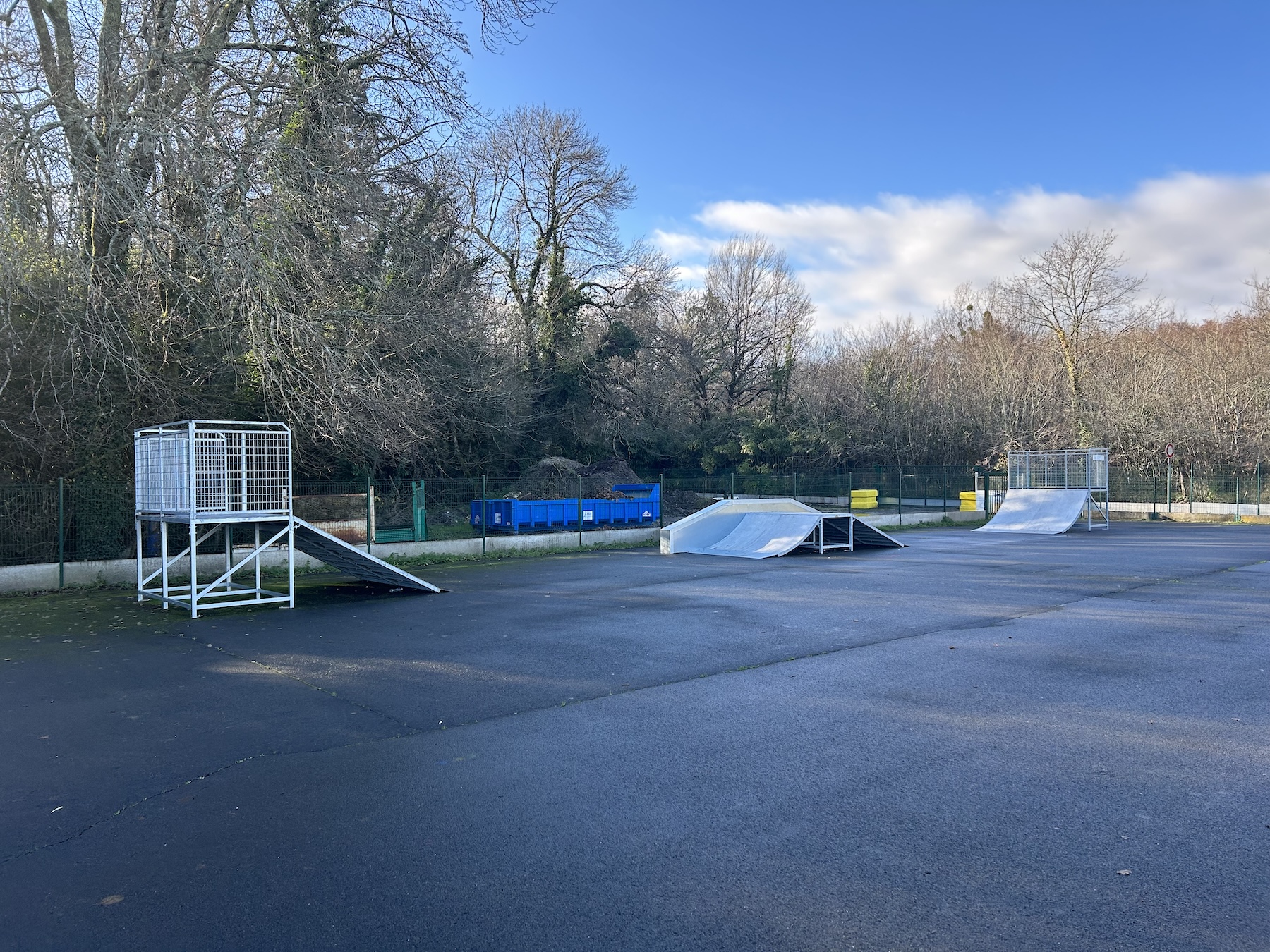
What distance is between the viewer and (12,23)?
46.5ft

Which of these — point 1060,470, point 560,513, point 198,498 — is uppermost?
point 1060,470

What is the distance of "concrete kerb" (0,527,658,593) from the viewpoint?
45.1 ft

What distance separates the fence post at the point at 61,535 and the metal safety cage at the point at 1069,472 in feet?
93.2

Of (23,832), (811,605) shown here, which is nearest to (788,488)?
(811,605)

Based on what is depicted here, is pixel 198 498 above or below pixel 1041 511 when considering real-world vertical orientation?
above

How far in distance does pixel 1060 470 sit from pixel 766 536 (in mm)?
15915

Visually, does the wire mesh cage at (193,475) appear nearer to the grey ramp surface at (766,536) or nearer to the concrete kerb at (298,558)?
the concrete kerb at (298,558)

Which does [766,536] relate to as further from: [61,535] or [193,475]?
[61,535]

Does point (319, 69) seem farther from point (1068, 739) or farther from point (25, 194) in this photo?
point (1068, 739)

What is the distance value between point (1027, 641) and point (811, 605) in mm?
3292

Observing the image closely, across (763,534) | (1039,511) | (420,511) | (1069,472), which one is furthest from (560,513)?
(1069,472)

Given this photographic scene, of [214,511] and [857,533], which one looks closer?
[214,511]

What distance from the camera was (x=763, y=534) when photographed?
2047cm

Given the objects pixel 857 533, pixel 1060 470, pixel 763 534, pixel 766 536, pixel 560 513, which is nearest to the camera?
pixel 766 536
